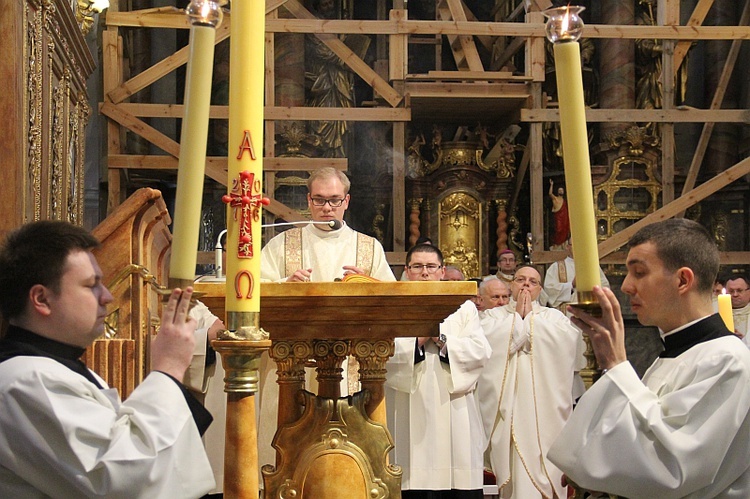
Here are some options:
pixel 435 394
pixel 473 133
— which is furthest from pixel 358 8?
pixel 435 394

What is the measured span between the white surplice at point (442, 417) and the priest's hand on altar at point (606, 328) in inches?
142

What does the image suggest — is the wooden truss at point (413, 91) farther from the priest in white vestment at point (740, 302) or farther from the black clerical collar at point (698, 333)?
the black clerical collar at point (698, 333)

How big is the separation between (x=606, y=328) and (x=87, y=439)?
1.25m

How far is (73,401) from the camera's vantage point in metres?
2.37

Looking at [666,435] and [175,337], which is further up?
[175,337]

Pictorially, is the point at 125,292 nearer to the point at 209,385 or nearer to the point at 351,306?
the point at 209,385

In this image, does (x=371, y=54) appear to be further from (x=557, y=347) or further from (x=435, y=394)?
(x=435, y=394)

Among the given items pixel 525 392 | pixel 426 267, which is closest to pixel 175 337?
pixel 426 267

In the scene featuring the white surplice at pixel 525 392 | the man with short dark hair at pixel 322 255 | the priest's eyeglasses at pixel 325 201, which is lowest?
the white surplice at pixel 525 392

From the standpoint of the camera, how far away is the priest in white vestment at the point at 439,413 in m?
6.50

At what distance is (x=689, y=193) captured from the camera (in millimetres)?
13203

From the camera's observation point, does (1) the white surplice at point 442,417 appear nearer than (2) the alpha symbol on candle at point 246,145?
No

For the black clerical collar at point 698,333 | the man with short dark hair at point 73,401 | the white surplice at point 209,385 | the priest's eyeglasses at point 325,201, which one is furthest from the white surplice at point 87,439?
the white surplice at point 209,385

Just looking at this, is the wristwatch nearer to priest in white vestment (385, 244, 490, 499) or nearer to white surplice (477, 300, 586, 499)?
priest in white vestment (385, 244, 490, 499)
